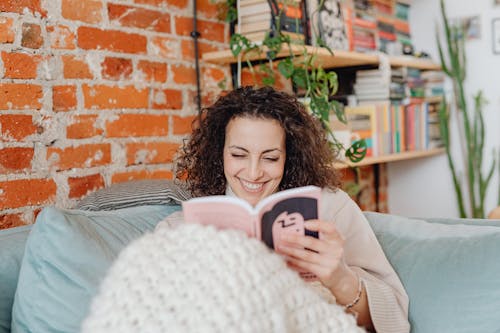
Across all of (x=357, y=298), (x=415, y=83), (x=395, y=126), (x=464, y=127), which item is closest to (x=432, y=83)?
(x=415, y=83)

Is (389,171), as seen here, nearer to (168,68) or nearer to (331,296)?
(168,68)

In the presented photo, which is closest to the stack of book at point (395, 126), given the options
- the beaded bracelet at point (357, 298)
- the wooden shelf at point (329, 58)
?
the wooden shelf at point (329, 58)

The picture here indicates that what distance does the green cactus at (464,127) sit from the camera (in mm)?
3203

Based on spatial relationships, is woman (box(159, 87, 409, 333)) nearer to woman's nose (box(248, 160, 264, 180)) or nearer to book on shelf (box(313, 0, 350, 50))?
woman's nose (box(248, 160, 264, 180))

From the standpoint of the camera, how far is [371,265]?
1.36 metres

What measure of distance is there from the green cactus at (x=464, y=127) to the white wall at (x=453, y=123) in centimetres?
5

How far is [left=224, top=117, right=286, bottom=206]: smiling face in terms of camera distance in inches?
55.9

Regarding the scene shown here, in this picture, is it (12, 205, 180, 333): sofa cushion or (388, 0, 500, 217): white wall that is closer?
(12, 205, 180, 333): sofa cushion

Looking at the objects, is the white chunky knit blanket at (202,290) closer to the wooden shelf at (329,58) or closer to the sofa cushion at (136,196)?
the sofa cushion at (136,196)

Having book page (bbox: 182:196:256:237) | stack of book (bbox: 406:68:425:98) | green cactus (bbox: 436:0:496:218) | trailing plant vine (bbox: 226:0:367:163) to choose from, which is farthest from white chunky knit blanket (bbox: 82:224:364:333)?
green cactus (bbox: 436:0:496:218)

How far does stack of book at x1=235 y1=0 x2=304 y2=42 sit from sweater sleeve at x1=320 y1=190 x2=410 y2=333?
854 millimetres

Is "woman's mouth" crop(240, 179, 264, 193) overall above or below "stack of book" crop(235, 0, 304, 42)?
below

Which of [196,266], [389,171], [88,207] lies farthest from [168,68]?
[389,171]

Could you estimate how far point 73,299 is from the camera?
1.17 m
